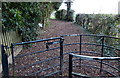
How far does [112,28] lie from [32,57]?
3724 millimetres

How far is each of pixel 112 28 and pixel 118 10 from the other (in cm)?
106

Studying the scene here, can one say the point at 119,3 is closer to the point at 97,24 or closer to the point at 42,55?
the point at 97,24

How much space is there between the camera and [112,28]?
533 cm

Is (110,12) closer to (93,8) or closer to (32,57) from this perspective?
(93,8)

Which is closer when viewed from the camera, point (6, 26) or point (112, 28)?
point (6, 26)

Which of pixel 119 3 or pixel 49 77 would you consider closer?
pixel 49 77

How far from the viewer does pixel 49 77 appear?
9.44ft

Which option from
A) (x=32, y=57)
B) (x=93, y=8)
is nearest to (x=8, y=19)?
(x=32, y=57)

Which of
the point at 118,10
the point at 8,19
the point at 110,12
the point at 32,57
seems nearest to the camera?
the point at 8,19

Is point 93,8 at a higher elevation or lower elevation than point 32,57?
higher

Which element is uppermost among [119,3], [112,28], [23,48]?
[119,3]

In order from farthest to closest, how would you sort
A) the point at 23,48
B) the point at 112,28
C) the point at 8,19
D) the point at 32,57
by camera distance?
the point at 112,28 → the point at 23,48 → the point at 32,57 → the point at 8,19

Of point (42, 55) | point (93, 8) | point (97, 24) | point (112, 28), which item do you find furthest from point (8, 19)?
point (93, 8)

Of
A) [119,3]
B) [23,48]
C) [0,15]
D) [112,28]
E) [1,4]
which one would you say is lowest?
[23,48]
